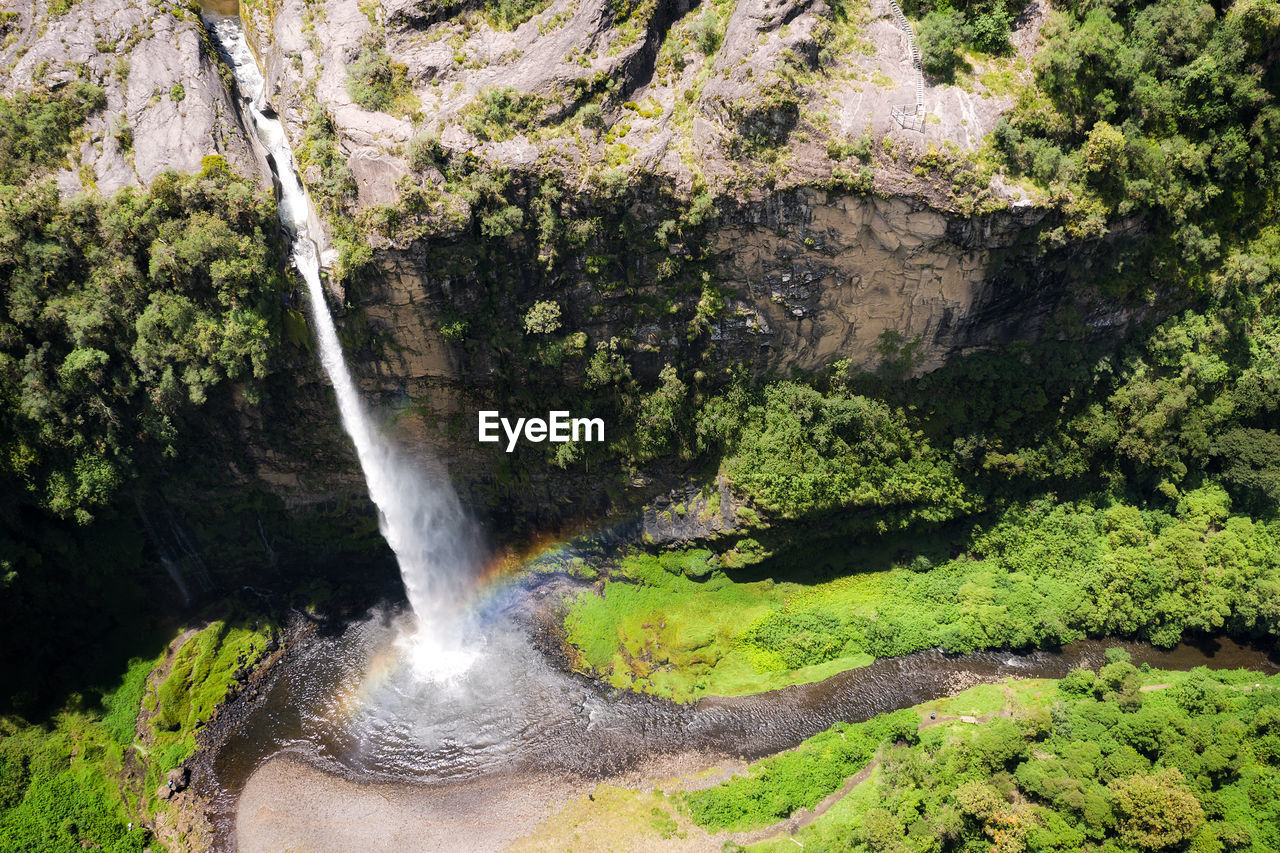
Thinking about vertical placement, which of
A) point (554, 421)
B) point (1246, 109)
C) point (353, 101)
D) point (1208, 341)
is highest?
point (353, 101)

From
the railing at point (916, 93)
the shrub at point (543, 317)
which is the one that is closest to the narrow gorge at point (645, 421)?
the railing at point (916, 93)

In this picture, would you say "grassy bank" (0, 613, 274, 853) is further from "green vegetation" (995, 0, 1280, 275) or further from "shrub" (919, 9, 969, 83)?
"green vegetation" (995, 0, 1280, 275)

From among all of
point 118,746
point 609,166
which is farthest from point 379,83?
point 118,746

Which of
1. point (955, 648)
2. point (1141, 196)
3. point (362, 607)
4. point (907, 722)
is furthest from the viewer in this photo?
point (362, 607)

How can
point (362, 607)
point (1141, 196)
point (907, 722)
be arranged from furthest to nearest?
point (362, 607), point (907, 722), point (1141, 196)

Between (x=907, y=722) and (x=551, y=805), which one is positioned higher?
(x=907, y=722)

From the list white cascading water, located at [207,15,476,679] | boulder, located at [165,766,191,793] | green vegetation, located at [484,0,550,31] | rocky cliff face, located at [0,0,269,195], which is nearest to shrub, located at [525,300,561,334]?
white cascading water, located at [207,15,476,679]

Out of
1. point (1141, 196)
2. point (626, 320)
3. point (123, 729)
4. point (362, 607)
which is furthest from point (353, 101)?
point (1141, 196)

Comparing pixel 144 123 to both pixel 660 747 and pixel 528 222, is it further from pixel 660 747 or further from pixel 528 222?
pixel 660 747
